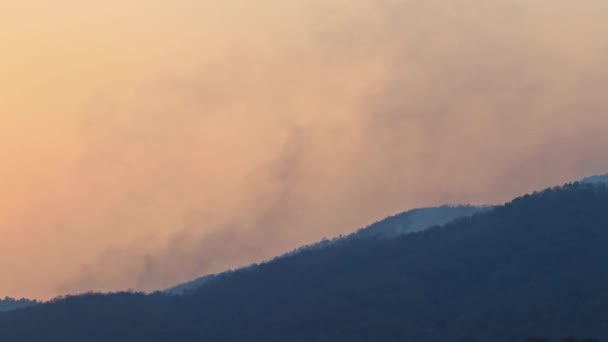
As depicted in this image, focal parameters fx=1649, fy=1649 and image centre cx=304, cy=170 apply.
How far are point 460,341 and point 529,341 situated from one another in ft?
69.4

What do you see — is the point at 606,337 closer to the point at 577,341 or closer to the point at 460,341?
the point at 460,341

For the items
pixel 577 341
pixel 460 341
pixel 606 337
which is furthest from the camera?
pixel 606 337

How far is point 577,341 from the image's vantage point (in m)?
147

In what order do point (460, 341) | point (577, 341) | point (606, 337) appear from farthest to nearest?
point (606, 337), point (460, 341), point (577, 341)

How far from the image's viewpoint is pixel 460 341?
16850 centimetres

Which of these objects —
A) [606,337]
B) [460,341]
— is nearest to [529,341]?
[460,341]

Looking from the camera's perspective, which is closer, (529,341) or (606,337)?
(529,341)

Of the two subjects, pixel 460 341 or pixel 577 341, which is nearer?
pixel 577 341

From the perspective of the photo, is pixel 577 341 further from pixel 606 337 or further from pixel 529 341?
pixel 606 337

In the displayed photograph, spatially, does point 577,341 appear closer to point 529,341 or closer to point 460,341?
point 529,341

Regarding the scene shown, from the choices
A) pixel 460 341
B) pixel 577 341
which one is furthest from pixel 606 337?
pixel 577 341

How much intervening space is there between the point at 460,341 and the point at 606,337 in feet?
94.4

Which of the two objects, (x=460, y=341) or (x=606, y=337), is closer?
(x=460, y=341)

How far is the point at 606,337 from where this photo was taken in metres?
190
